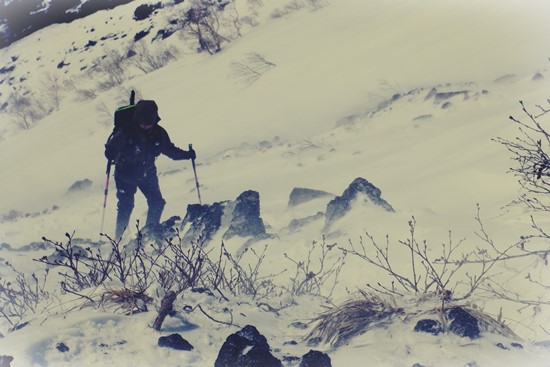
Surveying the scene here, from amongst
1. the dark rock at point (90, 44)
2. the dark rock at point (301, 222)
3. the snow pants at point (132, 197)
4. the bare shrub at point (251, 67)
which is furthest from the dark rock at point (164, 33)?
the dark rock at point (301, 222)

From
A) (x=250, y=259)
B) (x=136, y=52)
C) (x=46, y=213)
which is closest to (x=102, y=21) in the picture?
(x=136, y=52)

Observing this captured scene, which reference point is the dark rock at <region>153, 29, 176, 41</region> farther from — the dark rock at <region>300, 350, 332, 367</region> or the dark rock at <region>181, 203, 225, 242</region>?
the dark rock at <region>300, 350, 332, 367</region>

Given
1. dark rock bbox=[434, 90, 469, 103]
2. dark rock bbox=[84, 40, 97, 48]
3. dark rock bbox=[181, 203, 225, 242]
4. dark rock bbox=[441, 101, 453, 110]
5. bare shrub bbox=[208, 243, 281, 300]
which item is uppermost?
dark rock bbox=[84, 40, 97, 48]

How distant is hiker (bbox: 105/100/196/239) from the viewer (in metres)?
7.25

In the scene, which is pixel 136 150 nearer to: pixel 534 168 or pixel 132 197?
pixel 132 197

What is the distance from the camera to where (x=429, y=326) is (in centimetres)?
371

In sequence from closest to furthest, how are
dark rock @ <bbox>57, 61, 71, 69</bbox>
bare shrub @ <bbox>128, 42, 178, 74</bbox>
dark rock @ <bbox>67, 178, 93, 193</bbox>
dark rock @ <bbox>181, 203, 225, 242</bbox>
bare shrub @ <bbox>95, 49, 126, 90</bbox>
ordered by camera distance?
dark rock @ <bbox>181, 203, 225, 242</bbox>, dark rock @ <bbox>67, 178, 93, 193</bbox>, bare shrub @ <bbox>95, 49, 126, 90</bbox>, bare shrub @ <bbox>128, 42, 178, 74</bbox>, dark rock @ <bbox>57, 61, 71, 69</bbox>

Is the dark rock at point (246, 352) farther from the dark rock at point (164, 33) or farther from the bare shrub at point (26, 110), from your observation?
the dark rock at point (164, 33)

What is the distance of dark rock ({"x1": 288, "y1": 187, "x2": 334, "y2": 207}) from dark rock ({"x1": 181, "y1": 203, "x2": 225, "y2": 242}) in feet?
2.52

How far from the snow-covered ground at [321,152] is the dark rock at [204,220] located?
0.38m

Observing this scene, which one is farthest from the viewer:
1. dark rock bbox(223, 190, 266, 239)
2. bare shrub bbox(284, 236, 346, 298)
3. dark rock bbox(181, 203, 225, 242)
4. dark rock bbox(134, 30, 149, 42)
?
dark rock bbox(134, 30, 149, 42)

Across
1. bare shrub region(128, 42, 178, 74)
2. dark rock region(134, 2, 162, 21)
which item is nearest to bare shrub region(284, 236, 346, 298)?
bare shrub region(128, 42, 178, 74)

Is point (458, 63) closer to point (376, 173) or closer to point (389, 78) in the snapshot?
point (389, 78)

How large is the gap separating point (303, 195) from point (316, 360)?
4.20 m
